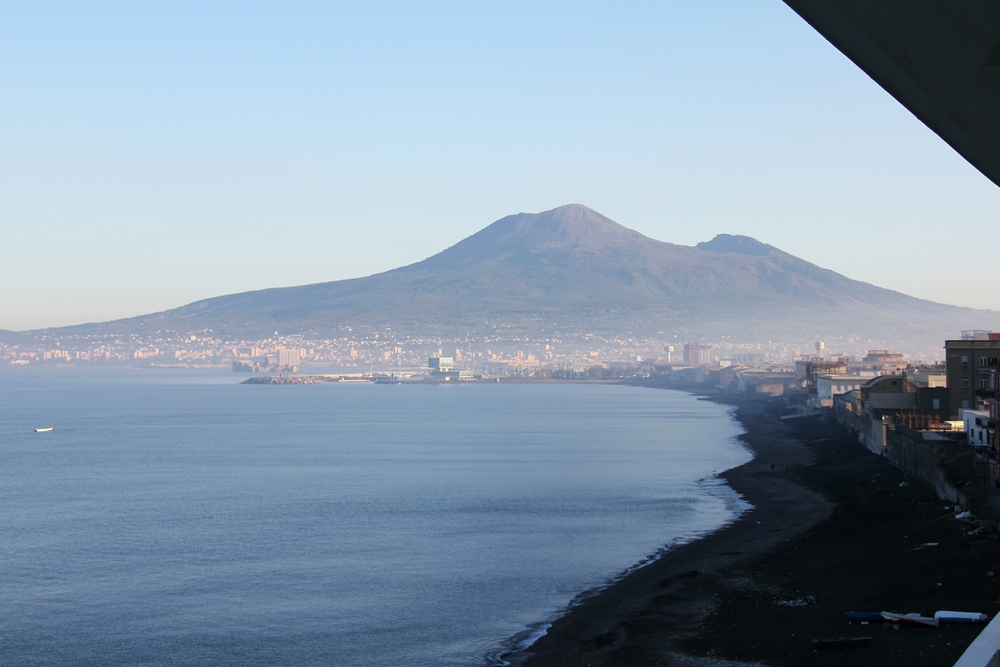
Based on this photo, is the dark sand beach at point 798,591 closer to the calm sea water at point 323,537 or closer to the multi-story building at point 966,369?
the calm sea water at point 323,537

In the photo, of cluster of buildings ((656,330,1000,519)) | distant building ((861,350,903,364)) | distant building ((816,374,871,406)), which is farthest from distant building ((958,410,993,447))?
distant building ((861,350,903,364))

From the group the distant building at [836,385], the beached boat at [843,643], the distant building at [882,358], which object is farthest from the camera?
the distant building at [882,358]

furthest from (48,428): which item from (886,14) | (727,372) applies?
(727,372)

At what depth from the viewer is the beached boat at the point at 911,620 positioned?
1702 centimetres

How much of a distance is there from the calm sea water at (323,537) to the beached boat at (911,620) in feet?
21.8

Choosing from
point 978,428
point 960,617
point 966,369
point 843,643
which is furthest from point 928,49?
point 966,369

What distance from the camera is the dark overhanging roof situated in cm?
316

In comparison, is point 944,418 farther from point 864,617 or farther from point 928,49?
point 928,49

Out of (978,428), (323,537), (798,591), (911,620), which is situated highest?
(978,428)

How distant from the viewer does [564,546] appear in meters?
30.0

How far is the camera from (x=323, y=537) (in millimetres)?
32062

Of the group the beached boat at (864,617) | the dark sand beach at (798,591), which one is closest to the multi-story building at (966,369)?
the dark sand beach at (798,591)

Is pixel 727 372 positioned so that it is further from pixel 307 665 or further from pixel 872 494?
pixel 307 665

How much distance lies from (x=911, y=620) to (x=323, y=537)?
19.3m
